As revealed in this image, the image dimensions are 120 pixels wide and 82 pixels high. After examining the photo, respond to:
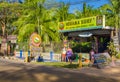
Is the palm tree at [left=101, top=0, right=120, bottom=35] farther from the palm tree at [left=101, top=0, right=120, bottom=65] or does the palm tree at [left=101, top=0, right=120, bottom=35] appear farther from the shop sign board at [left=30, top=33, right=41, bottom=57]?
the shop sign board at [left=30, top=33, right=41, bottom=57]

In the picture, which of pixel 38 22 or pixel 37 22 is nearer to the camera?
pixel 38 22

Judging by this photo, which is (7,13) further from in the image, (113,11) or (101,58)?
(101,58)

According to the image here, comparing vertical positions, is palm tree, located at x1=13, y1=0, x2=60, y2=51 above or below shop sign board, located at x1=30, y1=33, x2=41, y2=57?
above

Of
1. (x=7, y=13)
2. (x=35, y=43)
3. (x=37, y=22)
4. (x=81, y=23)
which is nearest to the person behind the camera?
(x=35, y=43)

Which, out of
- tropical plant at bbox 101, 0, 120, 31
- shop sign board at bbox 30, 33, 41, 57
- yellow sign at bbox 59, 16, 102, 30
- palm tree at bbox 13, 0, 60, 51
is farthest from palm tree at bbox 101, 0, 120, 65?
shop sign board at bbox 30, 33, 41, 57

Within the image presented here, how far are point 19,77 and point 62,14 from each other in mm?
42441

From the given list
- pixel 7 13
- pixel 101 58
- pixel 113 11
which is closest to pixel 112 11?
pixel 113 11

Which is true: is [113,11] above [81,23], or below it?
above

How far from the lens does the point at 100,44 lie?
128 feet

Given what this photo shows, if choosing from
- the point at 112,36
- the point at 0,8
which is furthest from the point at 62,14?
the point at 112,36

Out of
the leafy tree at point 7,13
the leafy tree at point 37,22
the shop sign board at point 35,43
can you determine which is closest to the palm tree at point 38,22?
the leafy tree at point 37,22

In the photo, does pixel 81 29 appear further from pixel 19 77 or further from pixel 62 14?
pixel 19 77

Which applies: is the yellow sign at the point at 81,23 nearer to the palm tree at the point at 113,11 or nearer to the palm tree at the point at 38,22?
the palm tree at the point at 113,11

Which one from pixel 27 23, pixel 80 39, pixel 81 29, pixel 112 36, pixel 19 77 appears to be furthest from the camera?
pixel 27 23
